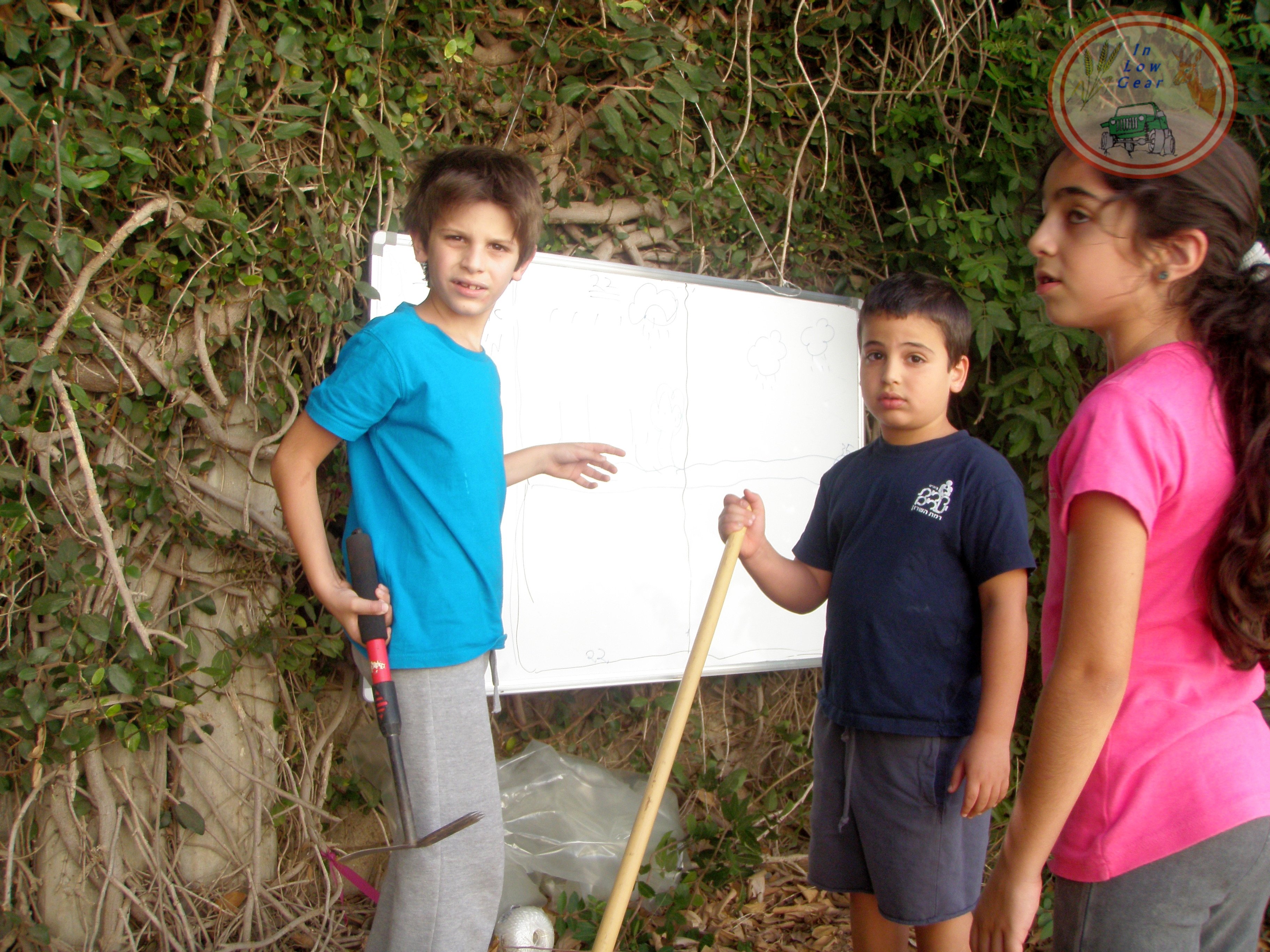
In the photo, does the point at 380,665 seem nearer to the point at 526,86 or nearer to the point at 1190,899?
the point at 1190,899

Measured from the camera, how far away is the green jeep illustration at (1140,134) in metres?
0.90

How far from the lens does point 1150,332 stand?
0.86 m

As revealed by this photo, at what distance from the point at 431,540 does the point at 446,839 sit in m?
0.40

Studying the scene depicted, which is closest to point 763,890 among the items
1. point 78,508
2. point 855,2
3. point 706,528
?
point 706,528

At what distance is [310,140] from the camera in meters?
1.83

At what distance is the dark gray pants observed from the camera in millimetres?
774

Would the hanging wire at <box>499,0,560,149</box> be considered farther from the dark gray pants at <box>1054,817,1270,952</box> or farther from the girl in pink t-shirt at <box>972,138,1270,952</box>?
the dark gray pants at <box>1054,817,1270,952</box>

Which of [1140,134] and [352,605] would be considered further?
[352,605]

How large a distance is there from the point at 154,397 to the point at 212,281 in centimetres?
26

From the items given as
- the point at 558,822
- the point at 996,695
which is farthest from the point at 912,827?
the point at 558,822

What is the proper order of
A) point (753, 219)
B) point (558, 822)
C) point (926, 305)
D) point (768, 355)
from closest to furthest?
point (926, 305)
point (558, 822)
point (768, 355)
point (753, 219)

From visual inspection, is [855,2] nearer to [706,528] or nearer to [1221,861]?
[706,528]

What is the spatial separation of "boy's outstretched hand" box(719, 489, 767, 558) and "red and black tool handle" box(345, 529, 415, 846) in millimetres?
495

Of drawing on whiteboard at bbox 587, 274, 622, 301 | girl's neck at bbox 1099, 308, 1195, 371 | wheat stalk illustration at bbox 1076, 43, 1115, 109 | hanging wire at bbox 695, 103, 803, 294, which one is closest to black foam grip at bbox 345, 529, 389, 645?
girl's neck at bbox 1099, 308, 1195, 371
